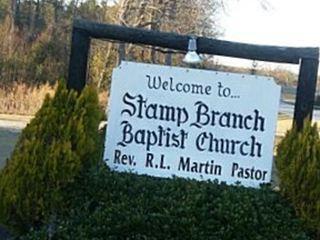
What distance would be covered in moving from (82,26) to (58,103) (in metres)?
0.75

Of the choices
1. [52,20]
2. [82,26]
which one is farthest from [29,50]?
[82,26]

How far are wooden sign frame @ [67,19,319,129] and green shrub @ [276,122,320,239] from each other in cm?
25

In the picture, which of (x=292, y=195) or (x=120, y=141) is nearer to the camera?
(x=292, y=195)

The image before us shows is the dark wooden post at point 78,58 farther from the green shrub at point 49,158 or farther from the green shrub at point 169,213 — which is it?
the green shrub at point 169,213

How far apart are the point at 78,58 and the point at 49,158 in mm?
1040

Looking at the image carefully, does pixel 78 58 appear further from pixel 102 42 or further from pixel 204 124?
pixel 102 42

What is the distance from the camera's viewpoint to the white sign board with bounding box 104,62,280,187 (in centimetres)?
521

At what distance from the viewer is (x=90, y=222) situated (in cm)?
478

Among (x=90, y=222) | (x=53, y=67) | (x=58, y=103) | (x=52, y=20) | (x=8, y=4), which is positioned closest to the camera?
(x=90, y=222)

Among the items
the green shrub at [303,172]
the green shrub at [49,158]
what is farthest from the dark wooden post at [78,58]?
the green shrub at [303,172]

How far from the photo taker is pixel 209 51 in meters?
5.37

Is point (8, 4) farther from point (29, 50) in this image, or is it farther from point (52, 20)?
point (29, 50)

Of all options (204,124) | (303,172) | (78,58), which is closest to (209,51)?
(204,124)

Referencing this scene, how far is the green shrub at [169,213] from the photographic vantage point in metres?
4.66
